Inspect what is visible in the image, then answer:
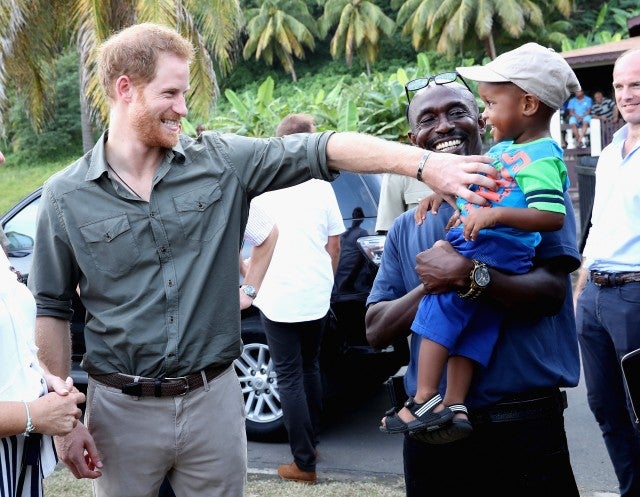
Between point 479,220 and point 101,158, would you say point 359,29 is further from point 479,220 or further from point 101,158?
point 479,220

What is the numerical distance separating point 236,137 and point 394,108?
35.8 feet

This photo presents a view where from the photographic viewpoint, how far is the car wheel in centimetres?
609

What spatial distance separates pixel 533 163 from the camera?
8.82 ft

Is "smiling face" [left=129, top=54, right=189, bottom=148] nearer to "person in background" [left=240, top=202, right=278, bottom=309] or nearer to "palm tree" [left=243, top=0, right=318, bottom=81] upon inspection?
"person in background" [left=240, top=202, right=278, bottom=309]

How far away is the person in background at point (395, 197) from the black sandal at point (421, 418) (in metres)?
2.05

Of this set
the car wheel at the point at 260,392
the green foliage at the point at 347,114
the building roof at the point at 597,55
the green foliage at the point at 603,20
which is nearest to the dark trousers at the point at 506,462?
the car wheel at the point at 260,392

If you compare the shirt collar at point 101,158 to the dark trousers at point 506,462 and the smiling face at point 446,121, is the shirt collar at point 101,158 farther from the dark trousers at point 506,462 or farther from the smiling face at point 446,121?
the dark trousers at point 506,462

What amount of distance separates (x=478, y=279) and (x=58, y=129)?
37972 millimetres

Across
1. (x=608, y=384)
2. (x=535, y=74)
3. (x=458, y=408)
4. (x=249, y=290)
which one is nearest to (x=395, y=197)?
(x=249, y=290)

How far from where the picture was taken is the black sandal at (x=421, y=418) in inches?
106

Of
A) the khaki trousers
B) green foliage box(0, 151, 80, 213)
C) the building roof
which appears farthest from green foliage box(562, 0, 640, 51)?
the khaki trousers

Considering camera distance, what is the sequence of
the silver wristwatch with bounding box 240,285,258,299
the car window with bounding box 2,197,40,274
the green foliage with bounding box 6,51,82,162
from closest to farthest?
the silver wristwatch with bounding box 240,285,258,299
the car window with bounding box 2,197,40,274
the green foliage with bounding box 6,51,82,162

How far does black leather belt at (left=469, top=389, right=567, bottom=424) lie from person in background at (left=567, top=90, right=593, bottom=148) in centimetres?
2258

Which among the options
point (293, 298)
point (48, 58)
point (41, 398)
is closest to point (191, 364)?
point (41, 398)
